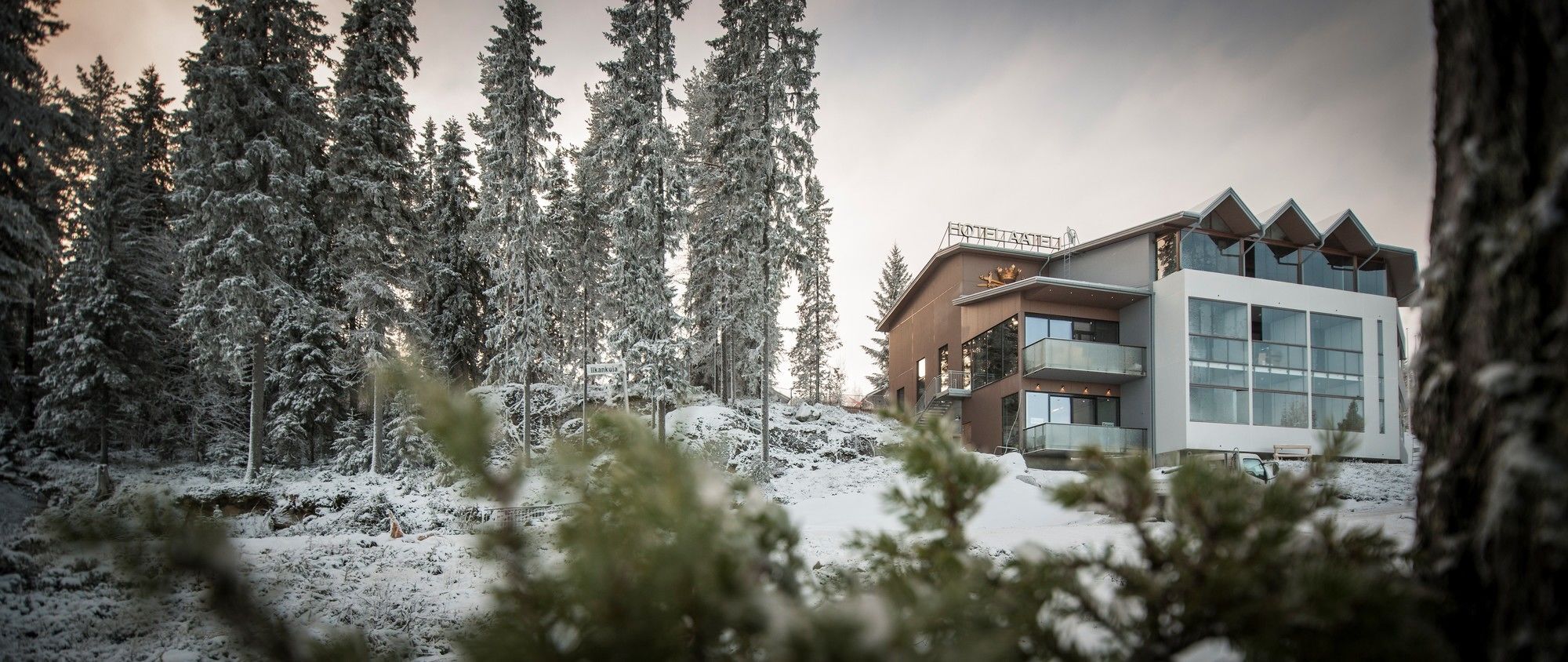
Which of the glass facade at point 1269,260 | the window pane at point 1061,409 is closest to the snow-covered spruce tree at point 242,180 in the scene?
the window pane at point 1061,409

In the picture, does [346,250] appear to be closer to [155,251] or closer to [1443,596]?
[155,251]

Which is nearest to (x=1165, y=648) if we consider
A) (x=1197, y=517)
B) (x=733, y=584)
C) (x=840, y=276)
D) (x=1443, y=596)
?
(x=1197, y=517)

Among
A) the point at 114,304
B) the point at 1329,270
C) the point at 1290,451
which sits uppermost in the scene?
the point at 1329,270

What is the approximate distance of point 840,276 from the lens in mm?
40281

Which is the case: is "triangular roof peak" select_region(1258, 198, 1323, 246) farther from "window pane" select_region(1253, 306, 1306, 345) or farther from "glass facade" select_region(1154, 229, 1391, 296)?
"window pane" select_region(1253, 306, 1306, 345)

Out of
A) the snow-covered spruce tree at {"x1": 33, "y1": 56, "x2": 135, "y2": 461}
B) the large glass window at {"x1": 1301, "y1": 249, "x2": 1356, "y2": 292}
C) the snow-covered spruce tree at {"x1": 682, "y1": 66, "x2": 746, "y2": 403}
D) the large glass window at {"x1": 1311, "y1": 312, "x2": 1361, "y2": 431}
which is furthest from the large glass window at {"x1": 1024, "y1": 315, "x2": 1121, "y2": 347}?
the snow-covered spruce tree at {"x1": 33, "y1": 56, "x2": 135, "y2": 461}

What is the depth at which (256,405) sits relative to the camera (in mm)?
18297

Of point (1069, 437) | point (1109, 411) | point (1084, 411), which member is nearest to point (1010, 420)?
point (1069, 437)

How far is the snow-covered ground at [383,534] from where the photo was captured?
5922 mm

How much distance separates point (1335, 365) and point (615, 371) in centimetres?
2329

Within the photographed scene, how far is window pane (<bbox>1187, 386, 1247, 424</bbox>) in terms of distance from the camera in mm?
19578

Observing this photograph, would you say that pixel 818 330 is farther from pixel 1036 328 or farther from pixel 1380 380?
pixel 1380 380

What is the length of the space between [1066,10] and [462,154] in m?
22.4

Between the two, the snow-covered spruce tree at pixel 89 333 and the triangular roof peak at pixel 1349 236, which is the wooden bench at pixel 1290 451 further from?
the snow-covered spruce tree at pixel 89 333
